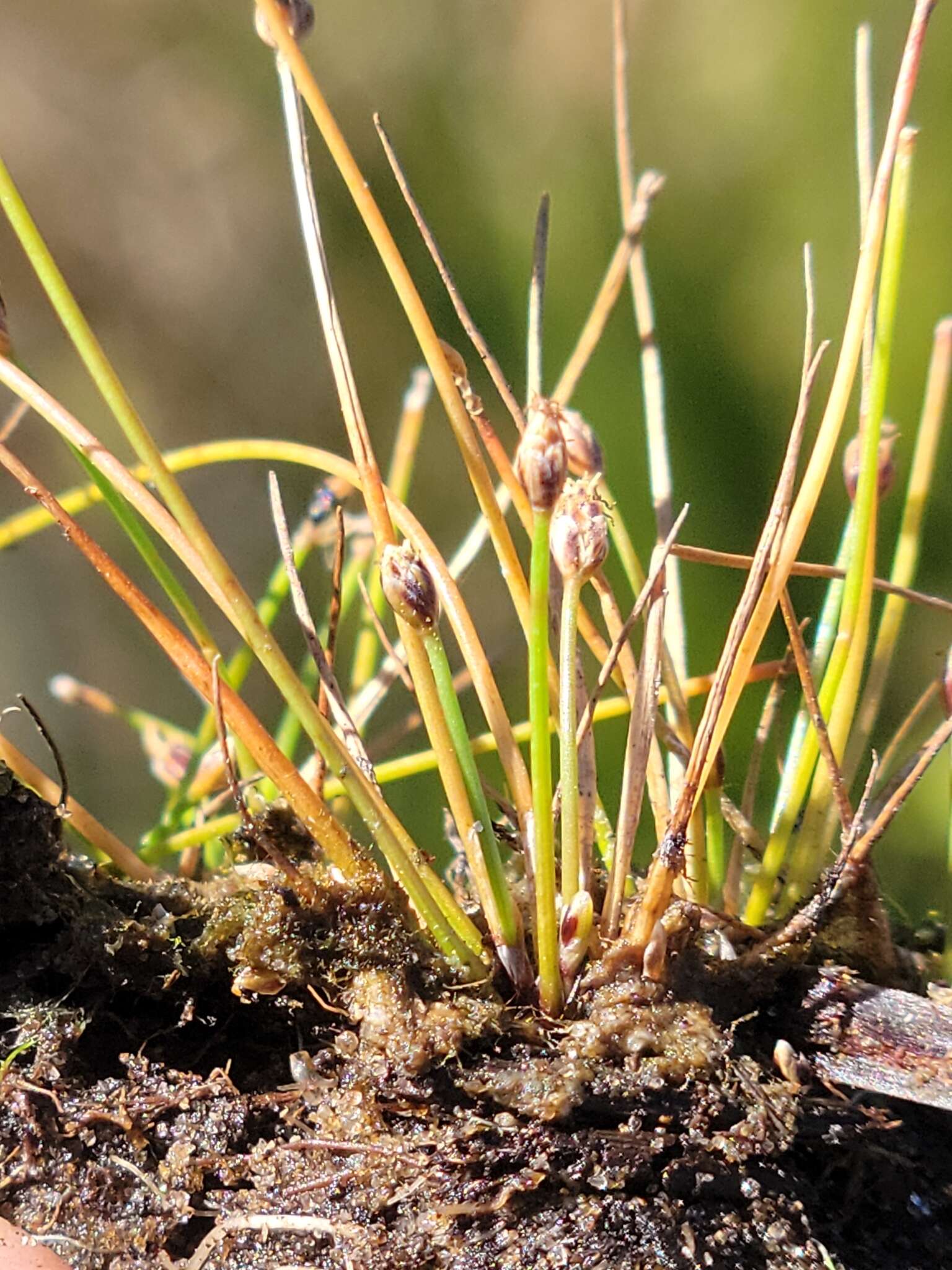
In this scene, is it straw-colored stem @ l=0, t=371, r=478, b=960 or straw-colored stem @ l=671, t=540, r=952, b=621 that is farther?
straw-colored stem @ l=671, t=540, r=952, b=621

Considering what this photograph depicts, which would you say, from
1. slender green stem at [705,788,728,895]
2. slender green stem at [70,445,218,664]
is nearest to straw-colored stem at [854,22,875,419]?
slender green stem at [705,788,728,895]

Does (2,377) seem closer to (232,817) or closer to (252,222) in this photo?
(232,817)

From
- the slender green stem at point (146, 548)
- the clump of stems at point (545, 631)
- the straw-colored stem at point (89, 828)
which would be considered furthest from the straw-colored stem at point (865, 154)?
the straw-colored stem at point (89, 828)

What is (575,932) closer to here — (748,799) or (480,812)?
(480,812)

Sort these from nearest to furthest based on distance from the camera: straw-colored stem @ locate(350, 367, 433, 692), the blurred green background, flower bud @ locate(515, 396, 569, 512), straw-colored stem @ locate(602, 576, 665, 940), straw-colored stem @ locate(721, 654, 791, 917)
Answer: flower bud @ locate(515, 396, 569, 512) → straw-colored stem @ locate(602, 576, 665, 940) → straw-colored stem @ locate(721, 654, 791, 917) → straw-colored stem @ locate(350, 367, 433, 692) → the blurred green background

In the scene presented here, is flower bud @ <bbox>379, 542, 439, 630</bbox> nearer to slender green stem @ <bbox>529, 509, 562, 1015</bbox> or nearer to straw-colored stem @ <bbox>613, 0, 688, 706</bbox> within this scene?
slender green stem @ <bbox>529, 509, 562, 1015</bbox>
